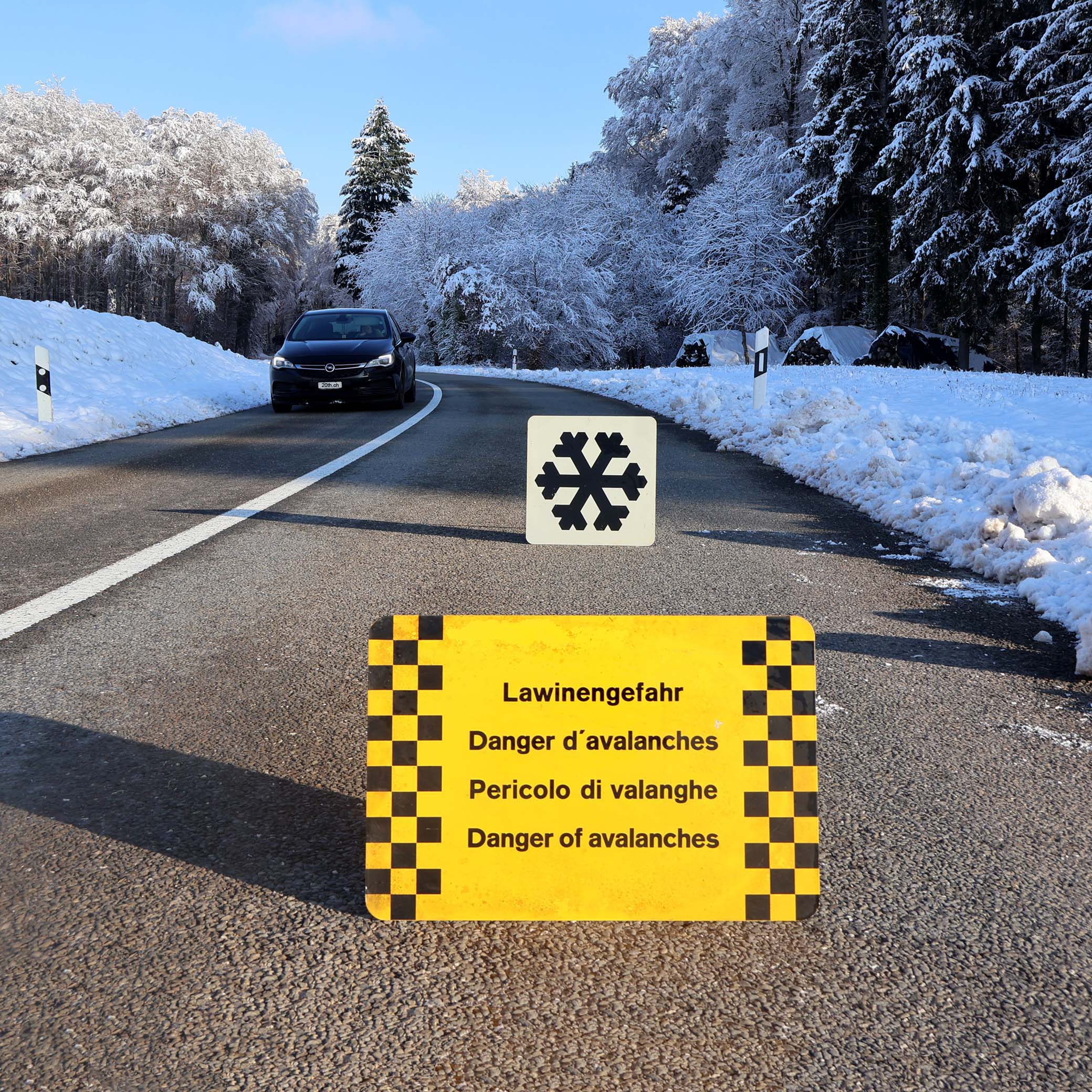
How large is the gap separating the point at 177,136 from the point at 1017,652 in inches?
2358

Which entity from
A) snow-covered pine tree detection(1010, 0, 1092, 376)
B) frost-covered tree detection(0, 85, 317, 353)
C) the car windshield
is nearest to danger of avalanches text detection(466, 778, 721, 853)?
the car windshield

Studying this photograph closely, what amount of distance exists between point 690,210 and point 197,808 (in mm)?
43685

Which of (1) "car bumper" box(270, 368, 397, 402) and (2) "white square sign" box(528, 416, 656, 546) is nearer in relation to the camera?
(2) "white square sign" box(528, 416, 656, 546)

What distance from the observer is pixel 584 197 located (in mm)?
49438

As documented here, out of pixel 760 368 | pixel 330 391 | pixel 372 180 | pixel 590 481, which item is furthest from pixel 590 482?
pixel 372 180

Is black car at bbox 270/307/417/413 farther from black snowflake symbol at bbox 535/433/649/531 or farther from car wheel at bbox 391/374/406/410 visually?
black snowflake symbol at bbox 535/433/649/531

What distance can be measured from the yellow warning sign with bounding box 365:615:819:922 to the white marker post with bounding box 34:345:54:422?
37.2 feet

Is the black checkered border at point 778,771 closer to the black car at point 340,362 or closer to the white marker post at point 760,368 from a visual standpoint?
the white marker post at point 760,368

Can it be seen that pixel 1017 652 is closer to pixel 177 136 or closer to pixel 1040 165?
pixel 1040 165

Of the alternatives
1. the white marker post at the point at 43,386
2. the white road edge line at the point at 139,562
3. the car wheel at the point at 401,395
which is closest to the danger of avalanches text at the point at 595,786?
the white road edge line at the point at 139,562

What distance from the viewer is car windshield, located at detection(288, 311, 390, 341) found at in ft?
53.0

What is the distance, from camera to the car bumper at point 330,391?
15078 mm

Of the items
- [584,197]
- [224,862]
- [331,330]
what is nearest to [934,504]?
[224,862]

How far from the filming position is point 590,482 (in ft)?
8.80
